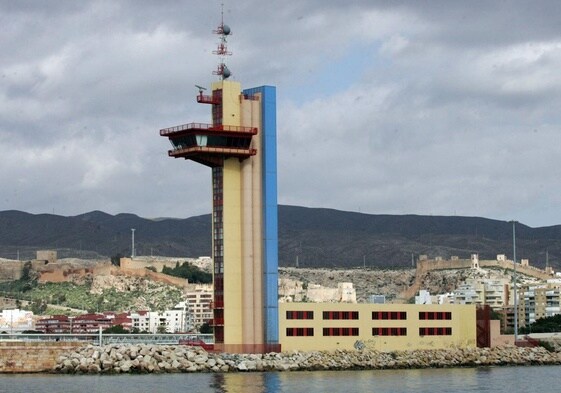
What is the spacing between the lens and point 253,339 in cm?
9756

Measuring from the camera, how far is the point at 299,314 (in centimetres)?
9962

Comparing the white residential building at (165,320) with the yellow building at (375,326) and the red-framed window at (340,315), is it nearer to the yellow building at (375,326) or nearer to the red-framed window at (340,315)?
the yellow building at (375,326)

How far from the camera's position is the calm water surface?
78750 mm

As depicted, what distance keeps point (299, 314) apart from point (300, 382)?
51.6ft

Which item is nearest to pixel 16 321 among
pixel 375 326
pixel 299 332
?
pixel 375 326

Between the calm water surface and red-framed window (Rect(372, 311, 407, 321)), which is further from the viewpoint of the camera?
red-framed window (Rect(372, 311, 407, 321))

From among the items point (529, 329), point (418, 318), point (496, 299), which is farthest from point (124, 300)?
point (418, 318)

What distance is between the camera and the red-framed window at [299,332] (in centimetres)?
9888

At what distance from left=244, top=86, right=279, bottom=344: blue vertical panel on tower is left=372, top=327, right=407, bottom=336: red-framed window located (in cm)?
816

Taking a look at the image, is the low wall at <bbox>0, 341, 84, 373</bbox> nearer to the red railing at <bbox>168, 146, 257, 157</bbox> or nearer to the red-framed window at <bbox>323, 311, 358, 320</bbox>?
the red railing at <bbox>168, 146, 257, 157</bbox>

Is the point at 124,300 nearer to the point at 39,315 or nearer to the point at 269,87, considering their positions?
the point at 39,315

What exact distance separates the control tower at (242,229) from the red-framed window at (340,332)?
412 centimetres

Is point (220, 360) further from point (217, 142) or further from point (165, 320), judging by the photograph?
point (165, 320)

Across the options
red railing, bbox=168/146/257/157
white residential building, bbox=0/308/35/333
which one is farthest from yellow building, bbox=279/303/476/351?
white residential building, bbox=0/308/35/333
